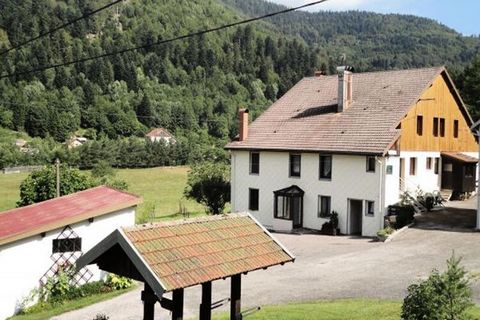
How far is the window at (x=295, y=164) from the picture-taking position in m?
31.3

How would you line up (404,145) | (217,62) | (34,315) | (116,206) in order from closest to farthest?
(34,315) < (116,206) < (404,145) < (217,62)

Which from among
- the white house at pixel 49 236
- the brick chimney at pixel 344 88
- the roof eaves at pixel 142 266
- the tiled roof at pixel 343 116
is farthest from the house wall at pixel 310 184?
the roof eaves at pixel 142 266

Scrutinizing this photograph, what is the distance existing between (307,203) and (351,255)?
8355 mm

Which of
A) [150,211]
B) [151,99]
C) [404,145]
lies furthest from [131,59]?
[404,145]

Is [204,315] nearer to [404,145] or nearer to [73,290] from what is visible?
[73,290]

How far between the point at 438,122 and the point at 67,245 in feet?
78.8

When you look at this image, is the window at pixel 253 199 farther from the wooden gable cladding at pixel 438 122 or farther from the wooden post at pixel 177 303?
the wooden post at pixel 177 303

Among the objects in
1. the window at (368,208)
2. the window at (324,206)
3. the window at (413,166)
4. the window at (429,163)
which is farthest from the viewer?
the window at (429,163)

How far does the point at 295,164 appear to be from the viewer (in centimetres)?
3153

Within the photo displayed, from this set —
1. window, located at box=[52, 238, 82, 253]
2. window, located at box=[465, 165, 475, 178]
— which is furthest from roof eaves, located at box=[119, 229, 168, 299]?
window, located at box=[465, 165, 475, 178]

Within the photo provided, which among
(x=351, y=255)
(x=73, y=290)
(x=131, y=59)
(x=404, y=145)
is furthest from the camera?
(x=131, y=59)

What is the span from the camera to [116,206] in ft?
66.9

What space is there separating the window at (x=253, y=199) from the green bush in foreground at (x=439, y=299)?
2413 cm

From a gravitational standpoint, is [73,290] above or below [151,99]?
below
